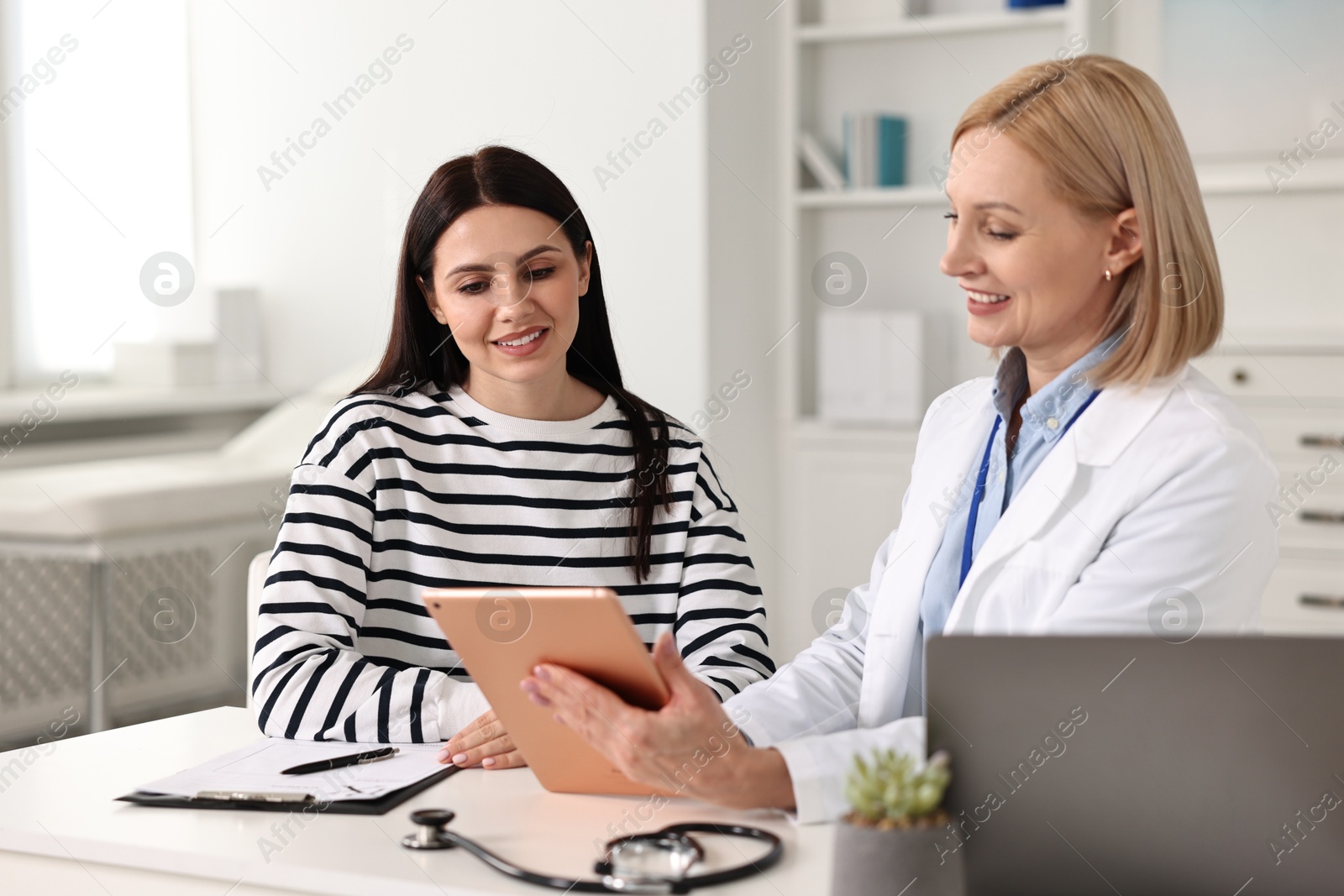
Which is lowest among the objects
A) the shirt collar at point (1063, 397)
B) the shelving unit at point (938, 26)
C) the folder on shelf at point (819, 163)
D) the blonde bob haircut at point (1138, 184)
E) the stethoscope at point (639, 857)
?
the stethoscope at point (639, 857)

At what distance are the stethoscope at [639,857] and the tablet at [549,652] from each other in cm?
11

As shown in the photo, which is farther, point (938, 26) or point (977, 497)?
point (938, 26)

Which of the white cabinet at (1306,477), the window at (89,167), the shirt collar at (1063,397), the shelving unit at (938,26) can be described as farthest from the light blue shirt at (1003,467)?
the window at (89,167)

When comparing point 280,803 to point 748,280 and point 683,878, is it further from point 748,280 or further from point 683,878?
point 748,280

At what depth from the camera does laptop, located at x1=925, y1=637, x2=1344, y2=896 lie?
3.19 ft

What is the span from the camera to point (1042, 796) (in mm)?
993

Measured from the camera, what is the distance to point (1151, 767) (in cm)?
99

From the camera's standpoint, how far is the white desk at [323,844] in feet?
3.59

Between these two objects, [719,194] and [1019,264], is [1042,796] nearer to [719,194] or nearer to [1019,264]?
[1019,264]

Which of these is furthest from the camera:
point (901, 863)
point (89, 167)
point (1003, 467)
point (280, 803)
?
point (89, 167)

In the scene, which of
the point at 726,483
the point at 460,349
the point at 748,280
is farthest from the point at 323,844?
the point at 748,280

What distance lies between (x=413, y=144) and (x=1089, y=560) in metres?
3.44

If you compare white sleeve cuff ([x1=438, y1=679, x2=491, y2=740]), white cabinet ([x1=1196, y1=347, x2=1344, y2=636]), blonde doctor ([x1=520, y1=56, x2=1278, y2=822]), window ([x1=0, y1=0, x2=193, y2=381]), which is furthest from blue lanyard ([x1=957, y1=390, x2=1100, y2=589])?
window ([x1=0, y1=0, x2=193, y2=381])

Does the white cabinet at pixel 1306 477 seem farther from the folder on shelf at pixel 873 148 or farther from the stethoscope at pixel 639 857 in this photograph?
the stethoscope at pixel 639 857
